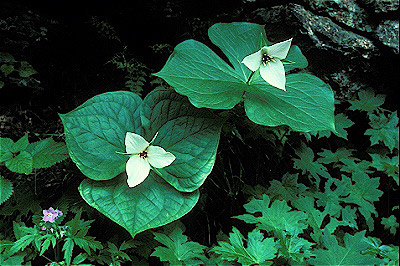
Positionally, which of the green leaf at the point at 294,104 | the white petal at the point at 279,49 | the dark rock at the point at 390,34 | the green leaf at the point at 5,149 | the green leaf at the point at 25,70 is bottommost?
the green leaf at the point at 5,149

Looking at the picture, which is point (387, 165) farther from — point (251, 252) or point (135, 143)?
point (135, 143)

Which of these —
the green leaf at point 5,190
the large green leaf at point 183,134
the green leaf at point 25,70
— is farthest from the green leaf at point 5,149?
the green leaf at point 25,70

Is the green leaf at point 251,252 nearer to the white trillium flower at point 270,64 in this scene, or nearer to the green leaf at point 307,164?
the white trillium flower at point 270,64

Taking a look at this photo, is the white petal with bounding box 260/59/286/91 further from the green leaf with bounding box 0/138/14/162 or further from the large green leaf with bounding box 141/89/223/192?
the green leaf with bounding box 0/138/14/162

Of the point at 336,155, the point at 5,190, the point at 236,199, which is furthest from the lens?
the point at 336,155

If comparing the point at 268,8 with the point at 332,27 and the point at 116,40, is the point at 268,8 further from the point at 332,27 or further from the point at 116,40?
the point at 116,40

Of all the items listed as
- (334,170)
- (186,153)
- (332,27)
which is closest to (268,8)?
(332,27)

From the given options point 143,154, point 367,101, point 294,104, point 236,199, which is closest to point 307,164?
point 236,199
